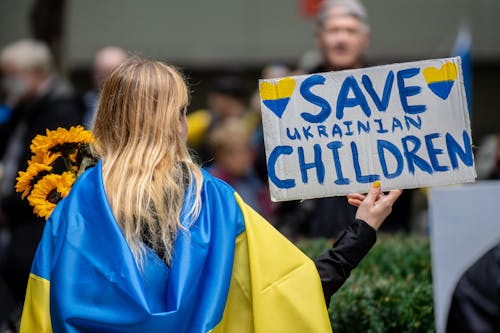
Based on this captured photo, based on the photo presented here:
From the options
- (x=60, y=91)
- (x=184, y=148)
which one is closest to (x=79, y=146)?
(x=184, y=148)

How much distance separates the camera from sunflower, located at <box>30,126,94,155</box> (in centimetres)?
374

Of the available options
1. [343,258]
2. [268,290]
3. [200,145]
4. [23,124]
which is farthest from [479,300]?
[200,145]

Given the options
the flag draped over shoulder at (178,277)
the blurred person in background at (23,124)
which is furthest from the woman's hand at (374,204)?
the blurred person in background at (23,124)

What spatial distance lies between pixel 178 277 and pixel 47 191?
2.55 ft

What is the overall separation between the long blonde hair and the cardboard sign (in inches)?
16.0

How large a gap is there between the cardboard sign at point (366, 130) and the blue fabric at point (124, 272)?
1.48ft

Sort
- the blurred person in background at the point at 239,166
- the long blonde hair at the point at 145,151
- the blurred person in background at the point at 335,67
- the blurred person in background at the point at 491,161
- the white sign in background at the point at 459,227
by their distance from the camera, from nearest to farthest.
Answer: the long blonde hair at the point at 145,151 → the white sign in background at the point at 459,227 → the blurred person in background at the point at 335,67 → the blurred person in background at the point at 239,166 → the blurred person in background at the point at 491,161

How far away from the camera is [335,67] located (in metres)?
5.39

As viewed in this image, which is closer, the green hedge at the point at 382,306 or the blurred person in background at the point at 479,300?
the blurred person in background at the point at 479,300

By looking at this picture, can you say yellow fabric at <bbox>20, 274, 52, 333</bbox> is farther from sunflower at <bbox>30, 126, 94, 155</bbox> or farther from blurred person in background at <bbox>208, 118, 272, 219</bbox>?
blurred person in background at <bbox>208, 118, 272, 219</bbox>

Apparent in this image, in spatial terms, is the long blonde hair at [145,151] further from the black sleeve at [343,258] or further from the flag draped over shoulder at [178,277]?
the black sleeve at [343,258]

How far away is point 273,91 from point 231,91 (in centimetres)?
502

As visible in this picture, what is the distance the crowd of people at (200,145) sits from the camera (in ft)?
18.0

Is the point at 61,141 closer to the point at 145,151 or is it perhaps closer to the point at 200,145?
the point at 145,151
